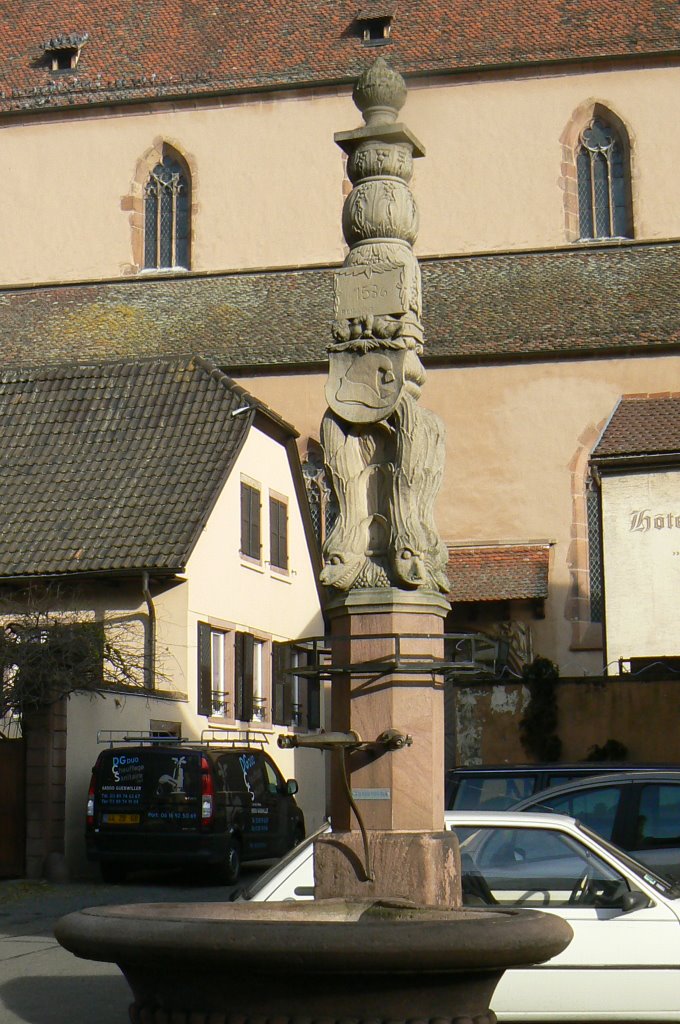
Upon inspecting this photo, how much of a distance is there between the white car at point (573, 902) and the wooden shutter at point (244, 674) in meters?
16.8

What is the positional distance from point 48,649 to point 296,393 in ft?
44.1

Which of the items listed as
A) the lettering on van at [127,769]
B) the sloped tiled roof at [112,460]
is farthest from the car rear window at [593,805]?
the sloped tiled roof at [112,460]

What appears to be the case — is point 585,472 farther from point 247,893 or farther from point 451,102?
point 247,893

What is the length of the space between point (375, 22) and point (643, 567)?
61.7 ft

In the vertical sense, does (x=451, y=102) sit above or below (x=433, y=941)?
above

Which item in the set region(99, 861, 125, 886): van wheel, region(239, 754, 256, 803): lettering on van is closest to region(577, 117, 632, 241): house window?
region(239, 754, 256, 803): lettering on van

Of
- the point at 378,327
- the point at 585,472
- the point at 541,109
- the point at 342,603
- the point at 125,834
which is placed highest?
the point at 541,109

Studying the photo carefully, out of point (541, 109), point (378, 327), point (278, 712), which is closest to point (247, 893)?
point (378, 327)

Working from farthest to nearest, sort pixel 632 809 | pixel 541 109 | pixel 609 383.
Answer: pixel 541 109
pixel 609 383
pixel 632 809

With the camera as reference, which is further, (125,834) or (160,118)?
(160,118)

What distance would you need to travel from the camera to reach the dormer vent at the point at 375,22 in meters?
35.2

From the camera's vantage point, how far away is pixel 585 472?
98.5 feet

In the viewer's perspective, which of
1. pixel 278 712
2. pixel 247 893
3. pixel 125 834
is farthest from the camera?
pixel 278 712

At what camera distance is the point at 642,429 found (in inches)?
1061
